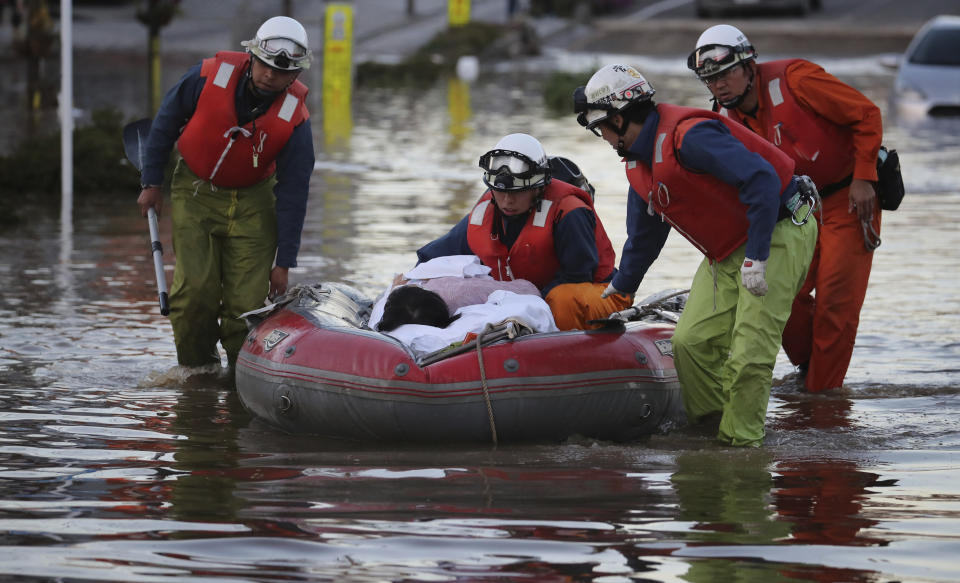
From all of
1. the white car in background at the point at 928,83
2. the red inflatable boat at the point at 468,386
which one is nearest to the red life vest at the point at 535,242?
the red inflatable boat at the point at 468,386

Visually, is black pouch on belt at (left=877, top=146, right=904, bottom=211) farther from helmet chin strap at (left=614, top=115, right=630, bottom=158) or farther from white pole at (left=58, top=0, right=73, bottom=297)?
white pole at (left=58, top=0, right=73, bottom=297)

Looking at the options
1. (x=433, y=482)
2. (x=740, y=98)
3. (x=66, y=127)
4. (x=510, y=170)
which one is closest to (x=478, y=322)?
(x=510, y=170)

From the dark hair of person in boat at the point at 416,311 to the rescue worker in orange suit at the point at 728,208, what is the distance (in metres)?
1.10

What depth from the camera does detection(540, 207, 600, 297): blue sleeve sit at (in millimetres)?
7574

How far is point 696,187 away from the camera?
6664 millimetres

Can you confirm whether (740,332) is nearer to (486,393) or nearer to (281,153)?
(486,393)

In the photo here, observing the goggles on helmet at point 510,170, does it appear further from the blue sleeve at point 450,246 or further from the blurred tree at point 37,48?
the blurred tree at point 37,48

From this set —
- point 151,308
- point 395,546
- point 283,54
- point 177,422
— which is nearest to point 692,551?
point 395,546

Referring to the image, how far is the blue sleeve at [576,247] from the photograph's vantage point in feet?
24.8

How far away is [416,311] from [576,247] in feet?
2.69

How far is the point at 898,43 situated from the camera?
104ft

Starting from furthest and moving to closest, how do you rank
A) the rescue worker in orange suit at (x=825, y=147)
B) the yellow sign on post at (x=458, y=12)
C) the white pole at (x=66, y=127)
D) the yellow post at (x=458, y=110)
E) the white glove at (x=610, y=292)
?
the yellow sign on post at (x=458, y=12), the yellow post at (x=458, y=110), the white pole at (x=66, y=127), the rescue worker in orange suit at (x=825, y=147), the white glove at (x=610, y=292)

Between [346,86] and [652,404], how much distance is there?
62.1 ft

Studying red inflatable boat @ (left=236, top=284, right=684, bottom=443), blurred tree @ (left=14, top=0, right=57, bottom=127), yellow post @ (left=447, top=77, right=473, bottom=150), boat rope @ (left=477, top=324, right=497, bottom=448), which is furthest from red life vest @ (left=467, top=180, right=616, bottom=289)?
blurred tree @ (left=14, top=0, right=57, bottom=127)
